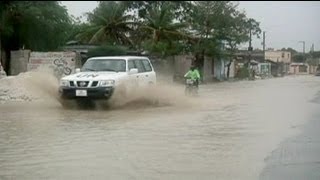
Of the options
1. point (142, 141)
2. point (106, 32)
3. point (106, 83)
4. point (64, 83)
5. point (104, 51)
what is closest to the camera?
point (142, 141)

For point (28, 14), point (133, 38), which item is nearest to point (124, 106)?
point (28, 14)

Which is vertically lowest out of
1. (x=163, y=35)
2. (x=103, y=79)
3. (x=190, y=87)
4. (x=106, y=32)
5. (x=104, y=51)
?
(x=190, y=87)

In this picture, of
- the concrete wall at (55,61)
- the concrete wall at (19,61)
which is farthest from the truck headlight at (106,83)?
the concrete wall at (19,61)

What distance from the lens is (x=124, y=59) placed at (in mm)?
17031

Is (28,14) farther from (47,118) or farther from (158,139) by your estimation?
(158,139)

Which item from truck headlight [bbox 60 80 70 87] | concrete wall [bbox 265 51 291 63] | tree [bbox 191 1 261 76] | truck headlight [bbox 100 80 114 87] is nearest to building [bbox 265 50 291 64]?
concrete wall [bbox 265 51 291 63]

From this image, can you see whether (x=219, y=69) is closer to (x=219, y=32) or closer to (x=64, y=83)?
(x=219, y=32)

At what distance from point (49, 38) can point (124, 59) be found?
1557cm

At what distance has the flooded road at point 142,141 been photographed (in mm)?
7691

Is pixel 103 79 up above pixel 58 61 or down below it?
below

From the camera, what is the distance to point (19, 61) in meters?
29.1

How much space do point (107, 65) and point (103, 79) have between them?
144 centimetres

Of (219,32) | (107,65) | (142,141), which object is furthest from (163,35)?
(142,141)

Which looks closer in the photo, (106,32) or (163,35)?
(106,32)
